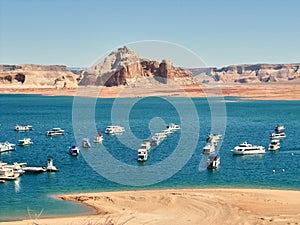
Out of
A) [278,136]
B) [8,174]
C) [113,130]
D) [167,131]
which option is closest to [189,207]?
[8,174]

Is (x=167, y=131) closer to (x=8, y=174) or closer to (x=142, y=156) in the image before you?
(x=142, y=156)

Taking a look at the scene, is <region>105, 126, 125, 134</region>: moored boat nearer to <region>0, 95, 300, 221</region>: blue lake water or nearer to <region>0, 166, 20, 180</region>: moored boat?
<region>0, 95, 300, 221</region>: blue lake water

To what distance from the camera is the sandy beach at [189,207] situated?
96.0 ft

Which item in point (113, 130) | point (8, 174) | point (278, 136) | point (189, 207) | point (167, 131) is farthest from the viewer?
point (113, 130)

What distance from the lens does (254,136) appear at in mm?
68938

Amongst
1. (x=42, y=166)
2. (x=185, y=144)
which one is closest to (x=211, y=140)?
Answer: (x=185, y=144)

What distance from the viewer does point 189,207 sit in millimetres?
32312

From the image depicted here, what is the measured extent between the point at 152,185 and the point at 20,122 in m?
63.2

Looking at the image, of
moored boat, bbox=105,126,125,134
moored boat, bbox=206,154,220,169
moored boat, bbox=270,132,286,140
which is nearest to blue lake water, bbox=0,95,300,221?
moored boat, bbox=206,154,220,169

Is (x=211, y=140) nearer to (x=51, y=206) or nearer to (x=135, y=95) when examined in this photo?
(x=51, y=206)

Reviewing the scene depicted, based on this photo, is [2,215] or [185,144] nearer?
[2,215]

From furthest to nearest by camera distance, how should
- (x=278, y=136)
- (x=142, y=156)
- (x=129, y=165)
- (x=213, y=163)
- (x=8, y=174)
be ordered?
(x=278, y=136)
(x=142, y=156)
(x=129, y=165)
(x=213, y=163)
(x=8, y=174)

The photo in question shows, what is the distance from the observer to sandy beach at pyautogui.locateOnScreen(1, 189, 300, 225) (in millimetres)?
29250

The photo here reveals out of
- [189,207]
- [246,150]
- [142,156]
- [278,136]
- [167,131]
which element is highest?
[167,131]
